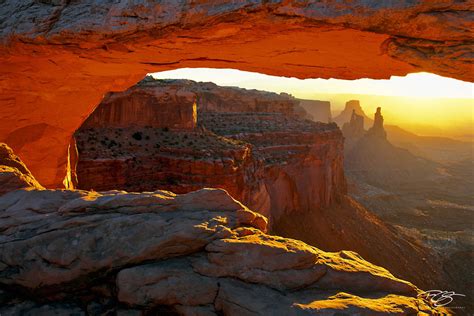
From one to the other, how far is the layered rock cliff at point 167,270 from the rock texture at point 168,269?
0.01 meters

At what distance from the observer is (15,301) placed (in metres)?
4.10

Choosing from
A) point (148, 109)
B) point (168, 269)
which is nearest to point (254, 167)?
point (148, 109)

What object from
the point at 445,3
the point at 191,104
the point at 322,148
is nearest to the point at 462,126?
the point at 322,148

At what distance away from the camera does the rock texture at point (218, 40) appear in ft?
17.2

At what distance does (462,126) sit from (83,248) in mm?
196330

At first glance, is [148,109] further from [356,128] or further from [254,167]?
[356,128]

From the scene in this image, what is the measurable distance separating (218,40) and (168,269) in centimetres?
468

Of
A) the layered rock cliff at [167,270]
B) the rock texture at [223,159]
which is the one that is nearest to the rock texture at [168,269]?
the layered rock cliff at [167,270]

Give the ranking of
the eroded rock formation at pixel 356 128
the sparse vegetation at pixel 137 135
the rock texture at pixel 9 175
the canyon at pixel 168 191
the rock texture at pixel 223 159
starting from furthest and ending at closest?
the eroded rock formation at pixel 356 128 → the sparse vegetation at pixel 137 135 → the rock texture at pixel 223 159 → the rock texture at pixel 9 175 → the canyon at pixel 168 191

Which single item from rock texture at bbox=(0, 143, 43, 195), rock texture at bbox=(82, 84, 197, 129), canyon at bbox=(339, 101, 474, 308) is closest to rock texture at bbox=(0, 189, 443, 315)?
rock texture at bbox=(0, 143, 43, 195)

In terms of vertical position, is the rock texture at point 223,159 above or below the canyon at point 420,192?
above

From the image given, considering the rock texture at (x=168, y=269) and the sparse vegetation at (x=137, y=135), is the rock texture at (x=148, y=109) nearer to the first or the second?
the sparse vegetation at (x=137, y=135)

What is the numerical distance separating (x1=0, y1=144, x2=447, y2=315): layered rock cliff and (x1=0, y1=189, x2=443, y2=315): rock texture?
0.5 inches

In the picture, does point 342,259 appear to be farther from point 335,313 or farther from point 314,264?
point 335,313
